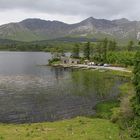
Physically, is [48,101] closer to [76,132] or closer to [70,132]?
[70,132]

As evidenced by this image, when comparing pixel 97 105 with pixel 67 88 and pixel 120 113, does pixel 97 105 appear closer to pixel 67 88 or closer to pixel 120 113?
pixel 120 113

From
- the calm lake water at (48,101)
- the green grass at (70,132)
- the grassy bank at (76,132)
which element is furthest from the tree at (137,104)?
the calm lake water at (48,101)

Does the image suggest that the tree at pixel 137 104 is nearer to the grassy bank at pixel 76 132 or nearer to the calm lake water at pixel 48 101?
the grassy bank at pixel 76 132

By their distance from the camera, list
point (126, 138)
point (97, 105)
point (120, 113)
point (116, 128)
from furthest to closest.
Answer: point (97, 105), point (120, 113), point (116, 128), point (126, 138)

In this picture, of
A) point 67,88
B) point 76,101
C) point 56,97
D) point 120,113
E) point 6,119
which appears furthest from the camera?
point 67,88

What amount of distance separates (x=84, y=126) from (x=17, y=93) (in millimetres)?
52747

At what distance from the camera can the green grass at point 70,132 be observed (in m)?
46.2

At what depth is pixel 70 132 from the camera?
5000 cm

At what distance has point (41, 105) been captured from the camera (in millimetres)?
83938

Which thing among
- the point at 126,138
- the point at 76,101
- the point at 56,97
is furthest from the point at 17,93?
the point at 126,138

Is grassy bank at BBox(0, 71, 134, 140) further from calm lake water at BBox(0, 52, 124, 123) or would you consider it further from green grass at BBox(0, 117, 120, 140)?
calm lake water at BBox(0, 52, 124, 123)

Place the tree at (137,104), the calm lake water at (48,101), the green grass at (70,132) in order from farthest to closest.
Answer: the calm lake water at (48,101), the tree at (137,104), the green grass at (70,132)

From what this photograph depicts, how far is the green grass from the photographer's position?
152 feet

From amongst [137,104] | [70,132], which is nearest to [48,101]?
[137,104]
